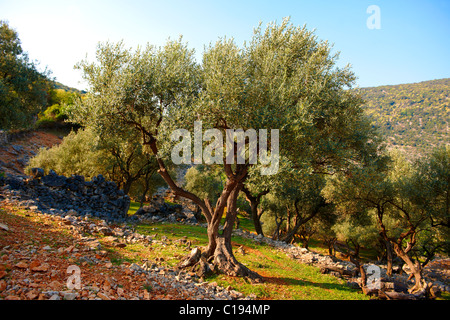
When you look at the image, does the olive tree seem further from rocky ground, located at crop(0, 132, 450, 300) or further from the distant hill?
the distant hill

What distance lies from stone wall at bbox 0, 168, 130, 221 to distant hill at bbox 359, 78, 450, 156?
151m

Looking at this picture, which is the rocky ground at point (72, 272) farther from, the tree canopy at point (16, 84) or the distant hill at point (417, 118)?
the distant hill at point (417, 118)

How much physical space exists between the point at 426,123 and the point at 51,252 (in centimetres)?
21510

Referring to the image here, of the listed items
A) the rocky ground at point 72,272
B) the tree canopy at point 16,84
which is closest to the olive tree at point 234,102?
the rocky ground at point 72,272

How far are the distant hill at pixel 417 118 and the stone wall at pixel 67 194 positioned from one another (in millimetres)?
151454

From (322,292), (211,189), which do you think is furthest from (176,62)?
(211,189)

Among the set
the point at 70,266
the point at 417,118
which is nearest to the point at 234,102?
the point at 70,266

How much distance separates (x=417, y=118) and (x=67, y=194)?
215819mm

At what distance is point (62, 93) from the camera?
76.8m

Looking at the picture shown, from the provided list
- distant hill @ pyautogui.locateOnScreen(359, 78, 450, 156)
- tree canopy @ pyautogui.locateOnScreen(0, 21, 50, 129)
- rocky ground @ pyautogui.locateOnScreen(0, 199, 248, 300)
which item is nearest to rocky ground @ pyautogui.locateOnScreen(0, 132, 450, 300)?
rocky ground @ pyautogui.locateOnScreen(0, 199, 248, 300)

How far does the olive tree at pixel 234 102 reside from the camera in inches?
495

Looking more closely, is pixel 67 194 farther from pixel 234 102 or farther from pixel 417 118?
pixel 417 118

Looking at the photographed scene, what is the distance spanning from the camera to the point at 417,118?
17262 centimetres
